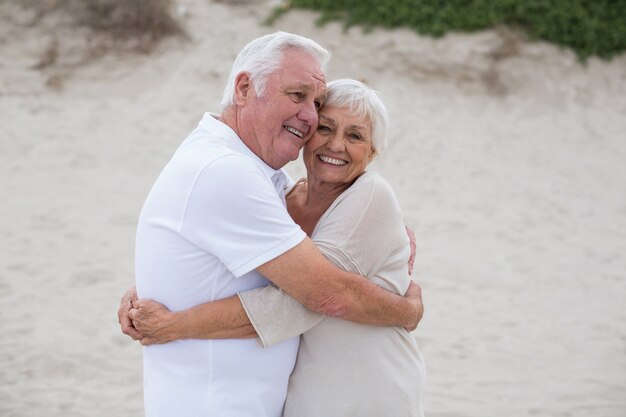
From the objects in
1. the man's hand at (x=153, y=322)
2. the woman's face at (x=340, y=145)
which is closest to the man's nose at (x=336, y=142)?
the woman's face at (x=340, y=145)

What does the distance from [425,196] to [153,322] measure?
759cm

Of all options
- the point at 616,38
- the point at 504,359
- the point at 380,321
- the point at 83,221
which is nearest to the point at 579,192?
the point at 616,38

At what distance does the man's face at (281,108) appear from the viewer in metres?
2.42

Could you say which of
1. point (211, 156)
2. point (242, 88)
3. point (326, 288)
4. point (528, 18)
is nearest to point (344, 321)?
point (326, 288)

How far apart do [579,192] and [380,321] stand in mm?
8462

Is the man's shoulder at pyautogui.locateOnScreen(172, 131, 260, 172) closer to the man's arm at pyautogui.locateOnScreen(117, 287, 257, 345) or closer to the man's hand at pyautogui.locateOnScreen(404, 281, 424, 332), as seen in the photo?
the man's arm at pyautogui.locateOnScreen(117, 287, 257, 345)

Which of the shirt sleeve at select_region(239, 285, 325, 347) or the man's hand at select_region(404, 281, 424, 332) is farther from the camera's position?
the man's hand at select_region(404, 281, 424, 332)

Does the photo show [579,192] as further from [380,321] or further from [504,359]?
[380,321]

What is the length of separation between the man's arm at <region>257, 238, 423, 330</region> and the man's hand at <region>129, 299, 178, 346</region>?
344 millimetres

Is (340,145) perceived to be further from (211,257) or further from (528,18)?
(528,18)

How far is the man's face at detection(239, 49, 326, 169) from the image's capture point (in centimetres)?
242

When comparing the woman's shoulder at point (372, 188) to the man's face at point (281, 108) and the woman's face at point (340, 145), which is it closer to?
the woman's face at point (340, 145)

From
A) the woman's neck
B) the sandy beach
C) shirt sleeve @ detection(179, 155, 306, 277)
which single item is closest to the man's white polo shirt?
shirt sleeve @ detection(179, 155, 306, 277)

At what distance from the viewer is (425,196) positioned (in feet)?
31.3
